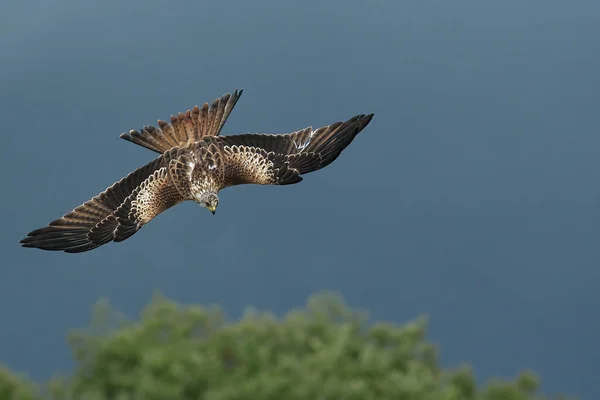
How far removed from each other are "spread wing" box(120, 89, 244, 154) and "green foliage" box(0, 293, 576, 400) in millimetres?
7043

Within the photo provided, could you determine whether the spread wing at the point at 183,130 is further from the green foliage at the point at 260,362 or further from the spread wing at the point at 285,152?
the green foliage at the point at 260,362

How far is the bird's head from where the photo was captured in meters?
30.1

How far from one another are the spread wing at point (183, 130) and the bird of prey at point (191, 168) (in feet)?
0.09

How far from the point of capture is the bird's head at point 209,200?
98.7 feet

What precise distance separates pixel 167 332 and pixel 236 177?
7370 millimetres

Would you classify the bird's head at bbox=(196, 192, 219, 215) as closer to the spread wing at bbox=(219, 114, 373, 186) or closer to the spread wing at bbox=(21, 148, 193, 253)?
the spread wing at bbox=(21, 148, 193, 253)

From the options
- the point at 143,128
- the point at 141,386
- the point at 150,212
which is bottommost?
the point at 141,386

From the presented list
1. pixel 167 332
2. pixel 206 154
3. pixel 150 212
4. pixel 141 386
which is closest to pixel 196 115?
pixel 206 154

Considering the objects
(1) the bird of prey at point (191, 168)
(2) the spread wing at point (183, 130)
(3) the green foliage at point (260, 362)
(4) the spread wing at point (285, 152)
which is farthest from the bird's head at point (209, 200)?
(3) the green foliage at point (260, 362)

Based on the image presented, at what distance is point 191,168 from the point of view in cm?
2997

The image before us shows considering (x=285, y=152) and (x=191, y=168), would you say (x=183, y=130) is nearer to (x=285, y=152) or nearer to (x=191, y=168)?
(x=191, y=168)

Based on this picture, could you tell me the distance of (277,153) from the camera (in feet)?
99.6

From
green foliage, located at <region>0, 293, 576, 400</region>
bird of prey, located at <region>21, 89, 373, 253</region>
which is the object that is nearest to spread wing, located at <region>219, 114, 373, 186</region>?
bird of prey, located at <region>21, 89, 373, 253</region>

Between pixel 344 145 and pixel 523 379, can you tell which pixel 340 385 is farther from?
pixel 344 145
